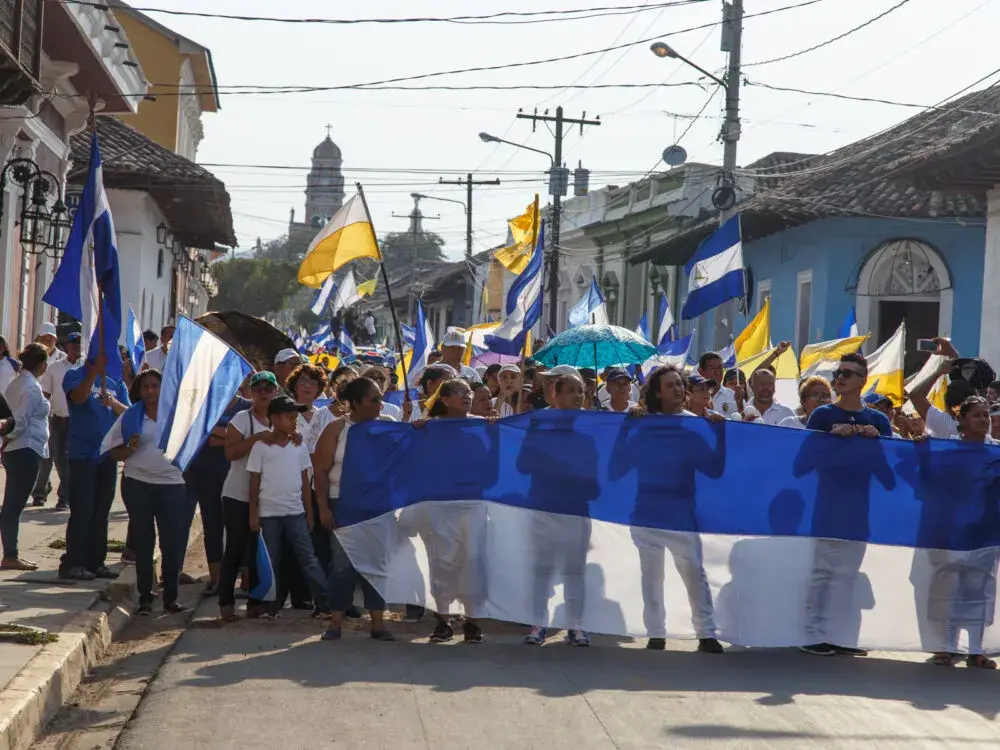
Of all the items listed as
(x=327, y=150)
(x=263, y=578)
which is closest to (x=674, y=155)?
(x=263, y=578)

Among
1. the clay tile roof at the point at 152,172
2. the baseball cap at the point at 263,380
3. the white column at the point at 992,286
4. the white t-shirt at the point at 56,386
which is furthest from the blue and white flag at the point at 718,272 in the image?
the clay tile roof at the point at 152,172

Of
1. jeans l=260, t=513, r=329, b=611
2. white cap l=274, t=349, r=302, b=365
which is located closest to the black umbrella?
white cap l=274, t=349, r=302, b=365

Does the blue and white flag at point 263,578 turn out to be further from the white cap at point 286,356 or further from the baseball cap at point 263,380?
the white cap at point 286,356

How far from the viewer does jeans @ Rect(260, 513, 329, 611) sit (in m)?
9.36

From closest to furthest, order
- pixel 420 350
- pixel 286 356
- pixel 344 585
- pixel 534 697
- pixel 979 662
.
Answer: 1. pixel 534 697
2. pixel 979 662
3. pixel 344 585
4. pixel 286 356
5. pixel 420 350

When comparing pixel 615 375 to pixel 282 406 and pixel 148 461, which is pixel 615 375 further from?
pixel 148 461

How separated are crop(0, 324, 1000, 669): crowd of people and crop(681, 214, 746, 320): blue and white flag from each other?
600cm

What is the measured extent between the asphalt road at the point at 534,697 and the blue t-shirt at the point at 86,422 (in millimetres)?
2032

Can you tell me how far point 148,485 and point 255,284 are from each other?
72.3 metres

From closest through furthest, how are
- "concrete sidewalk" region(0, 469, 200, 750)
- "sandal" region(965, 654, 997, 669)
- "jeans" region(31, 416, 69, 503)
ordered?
"concrete sidewalk" region(0, 469, 200, 750)
"sandal" region(965, 654, 997, 669)
"jeans" region(31, 416, 69, 503)

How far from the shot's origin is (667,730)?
670cm

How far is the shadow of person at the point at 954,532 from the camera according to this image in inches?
353

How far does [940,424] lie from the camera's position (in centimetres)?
1104

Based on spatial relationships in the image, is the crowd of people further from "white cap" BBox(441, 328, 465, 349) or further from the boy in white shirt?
"white cap" BBox(441, 328, 465, 349)
